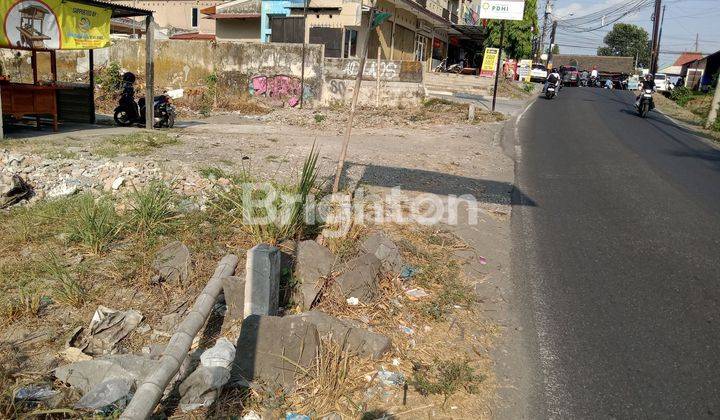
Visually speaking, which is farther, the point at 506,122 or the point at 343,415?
the point at 506,122

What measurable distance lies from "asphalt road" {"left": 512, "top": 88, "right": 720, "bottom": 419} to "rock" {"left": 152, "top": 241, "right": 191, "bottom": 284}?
9.50ft

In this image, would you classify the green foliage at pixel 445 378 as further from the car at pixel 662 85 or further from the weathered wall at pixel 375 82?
the car at pixel 662 85

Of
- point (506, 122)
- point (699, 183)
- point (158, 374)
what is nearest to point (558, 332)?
point (158, 374)

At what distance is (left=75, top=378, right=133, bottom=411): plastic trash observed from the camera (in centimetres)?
300

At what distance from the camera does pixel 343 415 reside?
325 cm

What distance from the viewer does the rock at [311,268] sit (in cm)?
451

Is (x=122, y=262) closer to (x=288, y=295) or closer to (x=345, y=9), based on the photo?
(x=288, y=295)

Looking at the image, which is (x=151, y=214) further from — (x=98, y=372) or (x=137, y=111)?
(x=137, y=111)

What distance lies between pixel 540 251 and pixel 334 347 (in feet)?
11.2

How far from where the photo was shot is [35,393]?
3.05 meters

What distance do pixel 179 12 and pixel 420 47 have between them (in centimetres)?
1715

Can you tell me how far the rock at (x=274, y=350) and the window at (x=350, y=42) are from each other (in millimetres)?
22501

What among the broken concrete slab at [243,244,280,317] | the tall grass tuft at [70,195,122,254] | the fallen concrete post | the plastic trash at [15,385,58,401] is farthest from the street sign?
the plastic trash at [15,385,58,401]

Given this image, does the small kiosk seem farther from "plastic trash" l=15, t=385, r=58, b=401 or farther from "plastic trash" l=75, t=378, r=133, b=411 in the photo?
"plastic trash" l=75, t=378, r=133, b=411
